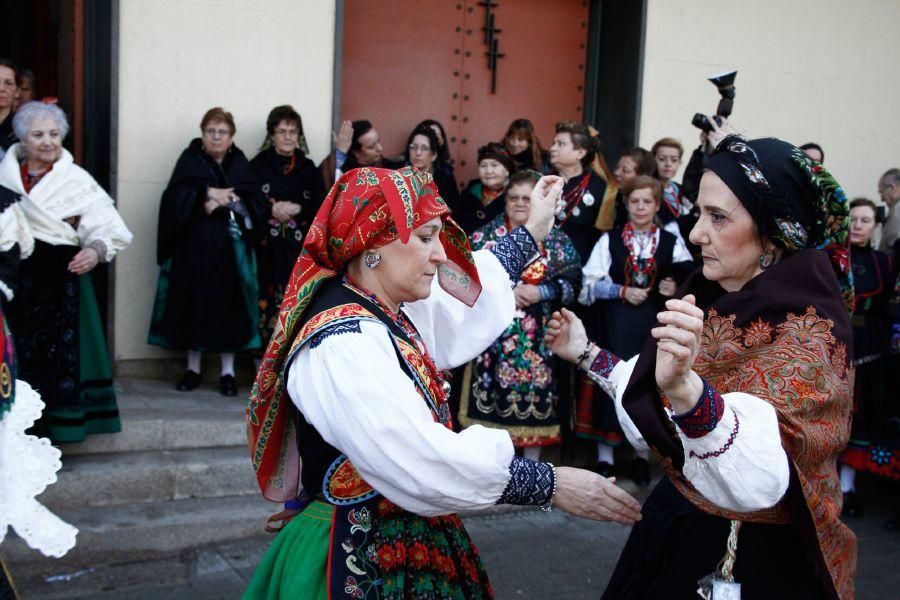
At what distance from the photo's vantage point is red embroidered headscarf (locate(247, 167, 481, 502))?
2.31 m

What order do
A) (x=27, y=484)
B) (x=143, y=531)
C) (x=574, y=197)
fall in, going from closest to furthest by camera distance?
(x=27, y=484) < (x=143, y=531) < (x=574, y=197)

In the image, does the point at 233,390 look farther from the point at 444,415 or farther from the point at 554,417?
the point at 444,415

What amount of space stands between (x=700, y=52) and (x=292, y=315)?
6.65 metres

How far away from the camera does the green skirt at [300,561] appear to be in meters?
2.29

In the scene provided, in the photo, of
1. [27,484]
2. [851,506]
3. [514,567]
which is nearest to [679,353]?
[27,484]

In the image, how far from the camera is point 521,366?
5.72 meters

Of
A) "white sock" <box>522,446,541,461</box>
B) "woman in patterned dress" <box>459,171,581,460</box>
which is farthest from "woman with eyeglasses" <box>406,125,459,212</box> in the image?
"white sock" <box>522,446,541,461</box>

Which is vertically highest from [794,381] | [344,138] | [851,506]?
[344,138]

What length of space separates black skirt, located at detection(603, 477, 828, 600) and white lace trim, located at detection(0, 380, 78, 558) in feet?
4.91

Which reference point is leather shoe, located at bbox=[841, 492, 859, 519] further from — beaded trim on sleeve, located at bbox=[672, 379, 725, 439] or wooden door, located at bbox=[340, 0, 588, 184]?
beaded trim on sleeve, located at bbox=[672, 379, 725, 439]

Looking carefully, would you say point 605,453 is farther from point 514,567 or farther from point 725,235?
point 725,235

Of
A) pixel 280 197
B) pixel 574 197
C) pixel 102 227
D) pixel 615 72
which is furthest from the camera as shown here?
pixel 615 72

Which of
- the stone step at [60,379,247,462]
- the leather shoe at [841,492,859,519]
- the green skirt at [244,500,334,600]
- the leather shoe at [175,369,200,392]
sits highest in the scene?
the green skirt at [244,500,334,600]

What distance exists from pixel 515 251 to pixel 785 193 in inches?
37.8
